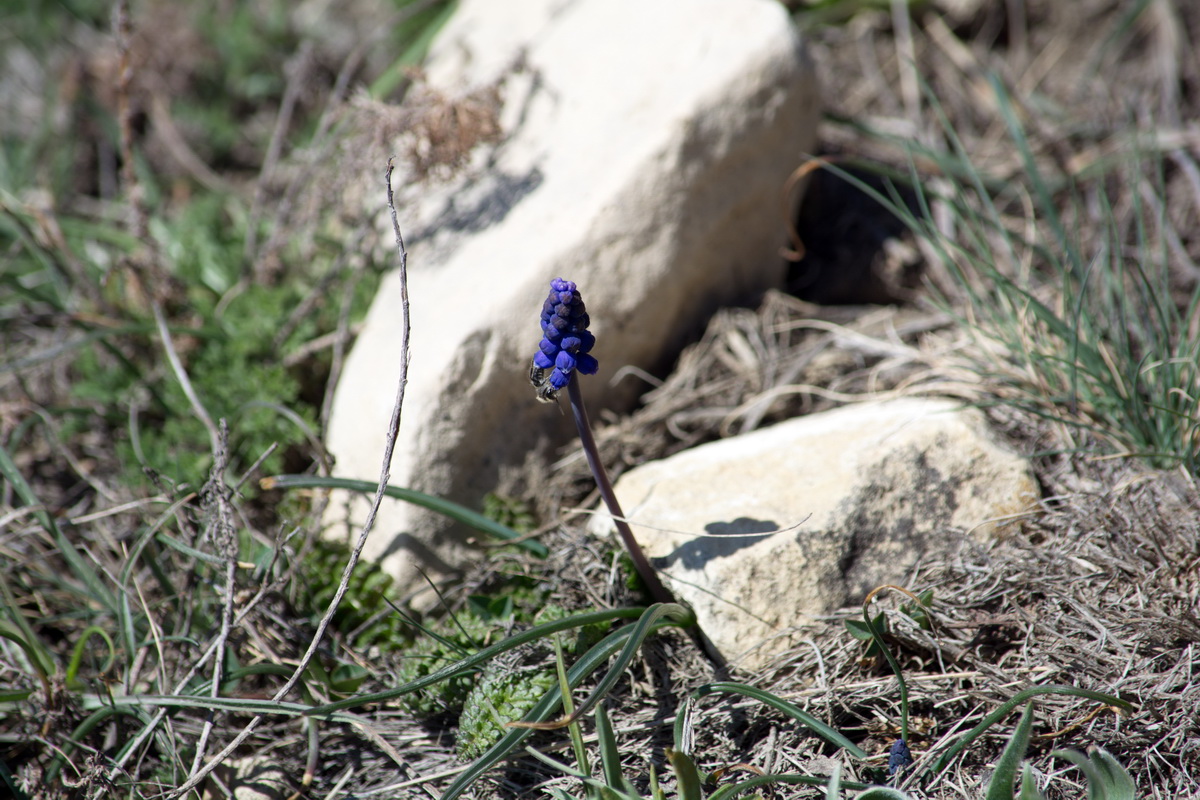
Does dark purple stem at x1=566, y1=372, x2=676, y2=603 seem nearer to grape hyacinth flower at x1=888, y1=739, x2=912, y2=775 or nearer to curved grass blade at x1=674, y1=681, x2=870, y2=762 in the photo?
curved grass blade at x1=674, y1=681, x2=870, y2=762

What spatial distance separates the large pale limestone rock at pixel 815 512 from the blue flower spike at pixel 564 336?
22.8 inches

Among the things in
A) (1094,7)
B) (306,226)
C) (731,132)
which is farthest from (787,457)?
(1094,7)

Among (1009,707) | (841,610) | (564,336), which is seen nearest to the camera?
(1009,707)

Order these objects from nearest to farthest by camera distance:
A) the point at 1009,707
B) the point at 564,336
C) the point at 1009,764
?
the point at 1009,764, the point at 1009,707, the point at 564,336

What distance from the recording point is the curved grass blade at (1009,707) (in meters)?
1.79

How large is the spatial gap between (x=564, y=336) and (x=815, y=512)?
0.98m

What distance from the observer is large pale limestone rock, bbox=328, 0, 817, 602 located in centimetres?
265

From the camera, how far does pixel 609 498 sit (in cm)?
215

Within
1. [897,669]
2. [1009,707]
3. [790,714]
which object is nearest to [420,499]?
[790,714]

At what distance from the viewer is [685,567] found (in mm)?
2354

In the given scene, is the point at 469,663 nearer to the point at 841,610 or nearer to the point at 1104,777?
the point at 841,610

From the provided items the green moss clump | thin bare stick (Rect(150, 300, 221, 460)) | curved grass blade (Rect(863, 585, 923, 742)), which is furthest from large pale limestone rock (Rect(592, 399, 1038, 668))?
thin bare stick (Rect(150, 300, 221, 460))

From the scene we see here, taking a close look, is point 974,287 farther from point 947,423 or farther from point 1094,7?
point 1094,7

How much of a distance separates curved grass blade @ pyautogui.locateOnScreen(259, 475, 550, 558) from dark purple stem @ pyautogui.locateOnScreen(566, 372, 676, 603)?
0.34 metres
